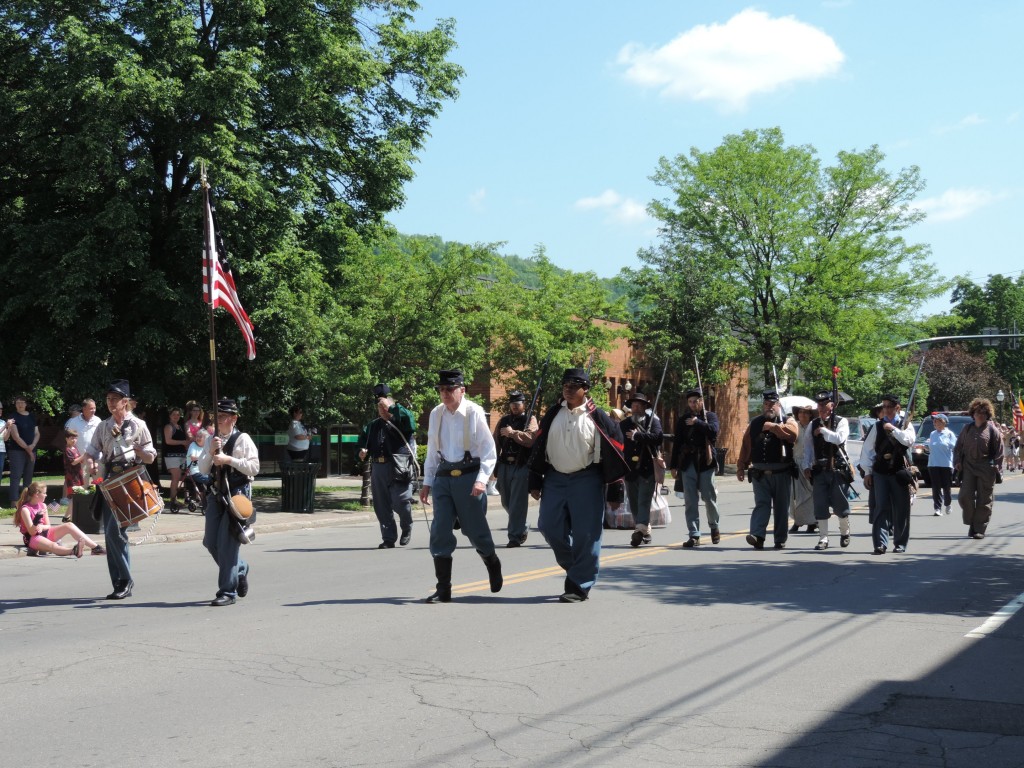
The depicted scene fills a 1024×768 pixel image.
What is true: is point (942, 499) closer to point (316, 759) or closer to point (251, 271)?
point (251, 271)

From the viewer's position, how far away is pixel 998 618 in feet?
30.0

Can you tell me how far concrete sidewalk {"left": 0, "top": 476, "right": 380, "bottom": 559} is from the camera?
49.1 ft

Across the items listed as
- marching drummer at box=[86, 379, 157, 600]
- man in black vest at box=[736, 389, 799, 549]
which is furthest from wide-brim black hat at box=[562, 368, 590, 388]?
man in black vest at box=[736, 389, 799, 549]

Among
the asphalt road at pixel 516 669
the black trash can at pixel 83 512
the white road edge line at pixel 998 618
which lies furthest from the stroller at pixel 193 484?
the white road edge line at pixel 998 618

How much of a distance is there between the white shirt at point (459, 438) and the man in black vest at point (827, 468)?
21.2 feet

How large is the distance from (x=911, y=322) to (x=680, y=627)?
41716mm

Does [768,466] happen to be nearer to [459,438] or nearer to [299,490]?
[459,438]

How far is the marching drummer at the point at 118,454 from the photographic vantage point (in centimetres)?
957

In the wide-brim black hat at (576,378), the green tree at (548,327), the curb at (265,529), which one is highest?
the green tree at (548,327)

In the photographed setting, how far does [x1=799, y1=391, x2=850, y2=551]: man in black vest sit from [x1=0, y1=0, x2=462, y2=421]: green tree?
10.1 meters

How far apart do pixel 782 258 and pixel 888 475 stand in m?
33.2

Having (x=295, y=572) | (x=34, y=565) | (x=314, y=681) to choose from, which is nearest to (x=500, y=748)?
(x=314, y=681)

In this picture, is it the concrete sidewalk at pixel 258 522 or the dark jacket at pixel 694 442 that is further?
the concrete sidewalk at pixel 258 522

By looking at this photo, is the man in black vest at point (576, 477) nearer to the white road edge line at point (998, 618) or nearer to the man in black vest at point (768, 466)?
the white road edge line at point (998, 618)
